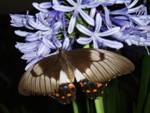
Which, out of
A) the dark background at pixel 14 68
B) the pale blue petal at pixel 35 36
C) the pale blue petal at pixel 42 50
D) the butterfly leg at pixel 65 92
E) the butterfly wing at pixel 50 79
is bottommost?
the dark background at pixel 14 68

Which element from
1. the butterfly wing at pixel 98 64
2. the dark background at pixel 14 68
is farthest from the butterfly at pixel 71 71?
the dark background at pixel 14 68

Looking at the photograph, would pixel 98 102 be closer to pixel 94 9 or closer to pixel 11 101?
pixel 94 9

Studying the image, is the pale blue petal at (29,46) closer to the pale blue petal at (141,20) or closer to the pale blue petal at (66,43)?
the pale blue petal at (66,43)

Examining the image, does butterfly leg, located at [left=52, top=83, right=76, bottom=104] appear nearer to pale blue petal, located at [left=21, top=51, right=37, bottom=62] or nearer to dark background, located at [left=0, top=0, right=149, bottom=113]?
pale blue petal, located at [left=21, top=51, right=37, bottom=62]

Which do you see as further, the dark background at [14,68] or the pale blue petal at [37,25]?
the dark background at [14,68]

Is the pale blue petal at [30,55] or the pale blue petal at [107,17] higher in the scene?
the pale blue petal at [107,17]

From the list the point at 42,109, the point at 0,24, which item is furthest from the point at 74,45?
the point at 0,24
